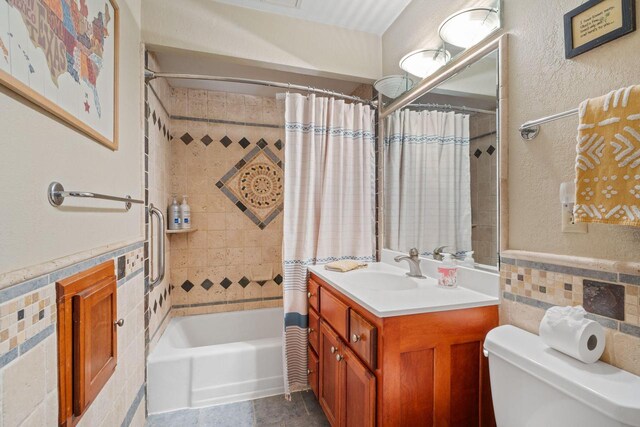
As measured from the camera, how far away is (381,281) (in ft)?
5.62

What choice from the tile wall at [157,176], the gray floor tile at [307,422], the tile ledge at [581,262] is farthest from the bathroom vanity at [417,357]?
the tile wall at [157,176]

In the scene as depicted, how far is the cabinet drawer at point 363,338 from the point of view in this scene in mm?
1081

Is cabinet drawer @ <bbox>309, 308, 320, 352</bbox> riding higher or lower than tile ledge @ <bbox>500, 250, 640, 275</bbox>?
lower

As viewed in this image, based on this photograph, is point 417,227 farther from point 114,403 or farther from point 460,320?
point 114,403

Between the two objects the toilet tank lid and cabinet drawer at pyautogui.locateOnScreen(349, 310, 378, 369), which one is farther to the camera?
cabinet drawer at pyautogui.locateOnScreen(349, 310, 378, 369)

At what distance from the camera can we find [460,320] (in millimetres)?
1130

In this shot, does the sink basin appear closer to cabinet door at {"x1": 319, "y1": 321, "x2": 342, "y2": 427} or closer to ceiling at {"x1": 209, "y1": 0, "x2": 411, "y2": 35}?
cabinet door at {"x1": 319, "y1": 321, "x2": 342, "y2": 427}

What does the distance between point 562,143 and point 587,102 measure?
20 cm

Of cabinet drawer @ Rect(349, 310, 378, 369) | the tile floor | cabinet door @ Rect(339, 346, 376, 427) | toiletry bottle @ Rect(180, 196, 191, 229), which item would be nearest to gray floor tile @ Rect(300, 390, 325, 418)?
the tile floor

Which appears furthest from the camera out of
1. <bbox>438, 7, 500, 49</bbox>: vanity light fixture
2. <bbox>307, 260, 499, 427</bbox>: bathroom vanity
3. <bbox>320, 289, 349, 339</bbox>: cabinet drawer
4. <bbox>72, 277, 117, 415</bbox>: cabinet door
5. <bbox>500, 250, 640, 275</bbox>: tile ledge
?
<bbox>320, 289, 349, 339</bbox>: cabinet drawer

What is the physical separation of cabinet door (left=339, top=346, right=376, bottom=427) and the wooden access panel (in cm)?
95

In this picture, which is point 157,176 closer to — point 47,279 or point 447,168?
point 47,279

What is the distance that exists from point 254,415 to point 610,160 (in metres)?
Result: 2.09

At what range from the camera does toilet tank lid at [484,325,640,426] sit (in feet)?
2.12
